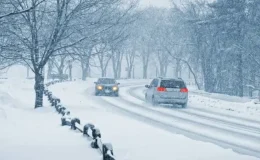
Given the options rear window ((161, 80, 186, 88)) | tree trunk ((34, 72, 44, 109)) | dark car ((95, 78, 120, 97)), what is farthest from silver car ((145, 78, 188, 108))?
dark car ((95, 78, 120, 97))

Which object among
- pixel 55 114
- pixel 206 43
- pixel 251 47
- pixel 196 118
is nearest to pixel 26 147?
pixel 55 114

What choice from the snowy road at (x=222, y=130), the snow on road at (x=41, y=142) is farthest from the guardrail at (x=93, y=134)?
the snowy road at (x=222, y=130)

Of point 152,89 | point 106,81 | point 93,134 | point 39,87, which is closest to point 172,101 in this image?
point 152,89

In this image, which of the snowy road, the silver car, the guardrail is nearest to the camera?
the guardrail

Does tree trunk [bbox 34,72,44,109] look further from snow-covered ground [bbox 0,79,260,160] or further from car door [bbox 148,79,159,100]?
car door [bbox 148,79,159,100]

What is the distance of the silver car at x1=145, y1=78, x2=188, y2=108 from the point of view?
76.6 feet

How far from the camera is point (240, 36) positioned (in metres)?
37.7

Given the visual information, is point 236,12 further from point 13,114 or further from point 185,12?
point 13,114

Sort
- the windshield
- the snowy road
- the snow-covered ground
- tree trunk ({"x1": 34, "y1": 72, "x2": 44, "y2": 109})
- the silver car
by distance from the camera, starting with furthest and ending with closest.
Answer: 1. the windshield
2. the silver car
3. tree trunk ({"x1": 34, "y1": 72, "x2": 44, "y2": 109})
4. the snowy road
5. the snow-covered ground

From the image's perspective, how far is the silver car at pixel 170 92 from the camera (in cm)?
2334

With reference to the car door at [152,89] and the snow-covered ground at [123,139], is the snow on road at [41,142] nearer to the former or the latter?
the snow-covered ground at [123,139]

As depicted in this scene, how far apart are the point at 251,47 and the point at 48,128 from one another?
2938 centimetres

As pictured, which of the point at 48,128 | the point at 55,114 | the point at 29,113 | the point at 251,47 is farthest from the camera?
the point at 251,47

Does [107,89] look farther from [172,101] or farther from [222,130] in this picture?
[222,130]
